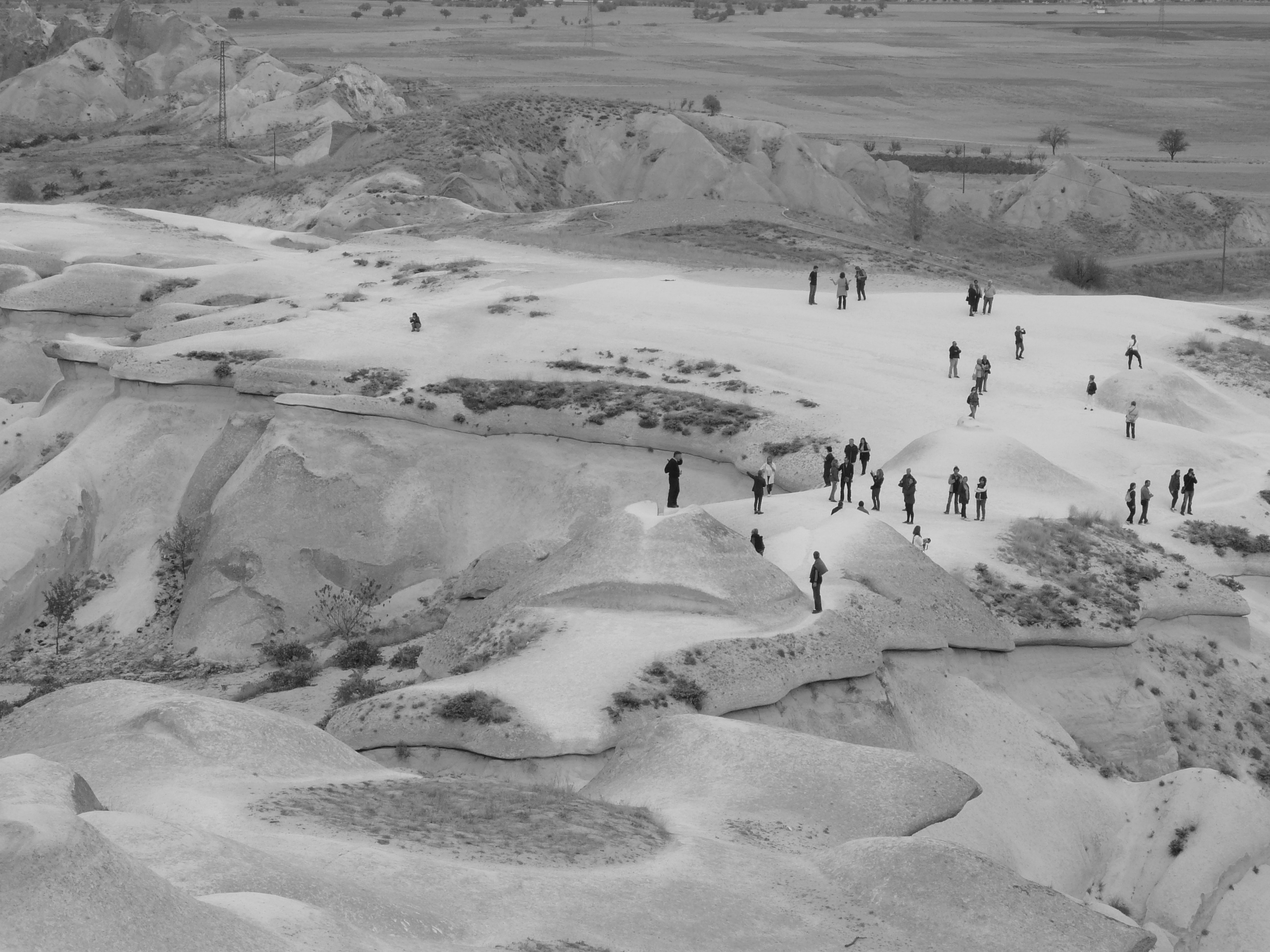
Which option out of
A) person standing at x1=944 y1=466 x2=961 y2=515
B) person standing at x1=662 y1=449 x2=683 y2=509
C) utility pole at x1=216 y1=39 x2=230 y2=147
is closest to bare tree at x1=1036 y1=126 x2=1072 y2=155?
utility pole at x1=216 y1=39 x2=230 y2=147

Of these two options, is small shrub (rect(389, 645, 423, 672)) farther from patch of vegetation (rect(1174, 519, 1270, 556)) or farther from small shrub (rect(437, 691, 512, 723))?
patch of vegetation (rect(1174, 519, 1270, 556))

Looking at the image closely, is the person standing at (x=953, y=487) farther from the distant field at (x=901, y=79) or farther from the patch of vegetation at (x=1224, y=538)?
the distant field at (x=901, y=79)

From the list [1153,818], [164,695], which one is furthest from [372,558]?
[1153,818]

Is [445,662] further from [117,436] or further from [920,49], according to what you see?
[920,49]

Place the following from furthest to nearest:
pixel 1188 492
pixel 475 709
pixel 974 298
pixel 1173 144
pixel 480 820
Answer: pixel 1173 144 < pixel 974 298 < pixel 1188 492 < pixel 475 709 < pixel 480 820

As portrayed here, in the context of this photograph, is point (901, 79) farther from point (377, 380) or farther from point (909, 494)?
point (909, 494)

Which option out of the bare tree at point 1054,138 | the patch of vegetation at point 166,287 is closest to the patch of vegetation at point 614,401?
the patch of vegetation at point 166,287

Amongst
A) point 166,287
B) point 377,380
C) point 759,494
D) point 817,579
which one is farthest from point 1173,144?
point 817,579
